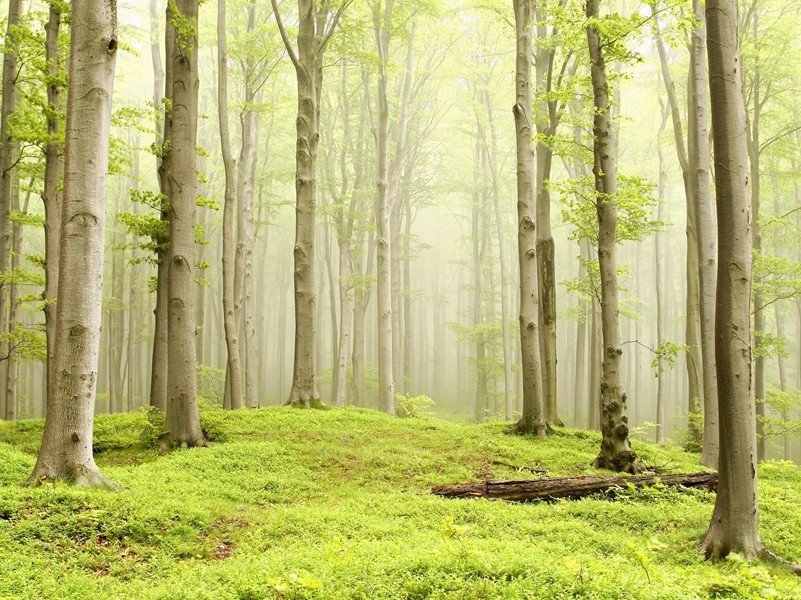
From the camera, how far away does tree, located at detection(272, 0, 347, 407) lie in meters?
12.8

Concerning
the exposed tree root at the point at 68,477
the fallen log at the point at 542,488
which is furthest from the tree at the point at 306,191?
the exposed tree root at the point at 68,477

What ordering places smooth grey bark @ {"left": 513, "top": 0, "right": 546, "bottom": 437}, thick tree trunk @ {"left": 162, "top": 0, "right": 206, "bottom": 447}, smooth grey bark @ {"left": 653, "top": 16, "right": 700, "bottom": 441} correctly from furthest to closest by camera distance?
smooth grey bark @ {"left": 653, "top": 16, "right": 700, "bottom": 441}
smooth grey bark @ {"left": 513, "top": 0, "right": 546, "bottom": 437}
thick tree trunk @ {"left": 162, "top": 0, "right": 206, "bottom": 447}

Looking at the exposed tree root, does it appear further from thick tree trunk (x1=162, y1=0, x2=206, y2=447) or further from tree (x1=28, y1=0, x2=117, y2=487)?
thick tree trunk (x1=162, y1=0, x2=206, y2=447)

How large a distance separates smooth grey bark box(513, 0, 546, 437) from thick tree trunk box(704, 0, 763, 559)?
18.9 feet

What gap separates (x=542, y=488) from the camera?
6.86 meters

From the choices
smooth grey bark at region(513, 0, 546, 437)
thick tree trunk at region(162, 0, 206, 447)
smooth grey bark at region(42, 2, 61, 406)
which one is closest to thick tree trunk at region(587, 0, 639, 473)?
smooth grey bark at region(513, 0, 546, 437)

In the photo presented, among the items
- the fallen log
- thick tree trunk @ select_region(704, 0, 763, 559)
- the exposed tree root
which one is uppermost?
Result: thick tree trunk @ select_region(704, 0, 763, 559)

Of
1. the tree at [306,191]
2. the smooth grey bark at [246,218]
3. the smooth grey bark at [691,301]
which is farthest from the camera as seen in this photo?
the smooth grey bark at [246,218]

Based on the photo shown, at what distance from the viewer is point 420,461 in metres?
8.92

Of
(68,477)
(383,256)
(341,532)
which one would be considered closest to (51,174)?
(68,477)

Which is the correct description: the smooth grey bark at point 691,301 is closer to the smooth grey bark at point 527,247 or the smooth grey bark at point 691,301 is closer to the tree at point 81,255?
the smooth grey bark at point 527,247

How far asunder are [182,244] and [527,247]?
21.5 ft

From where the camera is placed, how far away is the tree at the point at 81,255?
570 centimetres

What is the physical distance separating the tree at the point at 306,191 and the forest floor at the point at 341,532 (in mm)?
3360
